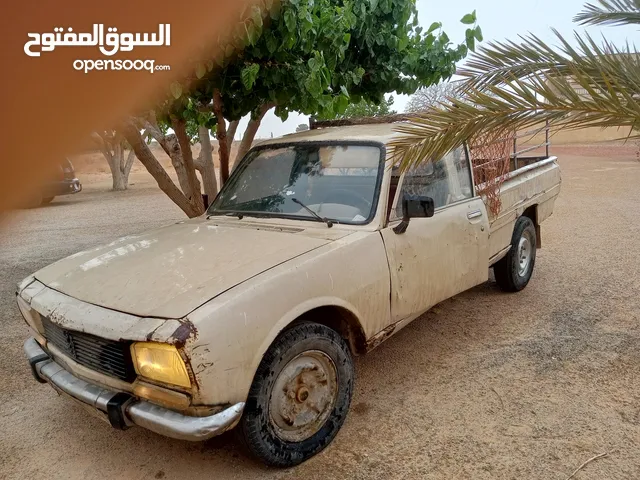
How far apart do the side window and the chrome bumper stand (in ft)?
5.97

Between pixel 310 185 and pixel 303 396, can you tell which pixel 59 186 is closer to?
pixel 310 185

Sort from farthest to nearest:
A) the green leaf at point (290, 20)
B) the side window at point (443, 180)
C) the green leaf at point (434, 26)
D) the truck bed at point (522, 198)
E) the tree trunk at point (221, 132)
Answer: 1. the green leaf at point (434, 26)
2. the tree trunk at point (221, 132)
3. the truck bed at point (522, 198)
4. the green leaf at point (290, 20)
5. the side window at point (443, 180)

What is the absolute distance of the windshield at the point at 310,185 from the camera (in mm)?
3326

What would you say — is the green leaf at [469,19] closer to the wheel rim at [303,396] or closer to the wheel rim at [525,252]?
the wheel rim at [525,252]

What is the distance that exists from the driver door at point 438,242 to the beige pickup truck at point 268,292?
14 millimetres

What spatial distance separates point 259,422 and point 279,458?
274 mm

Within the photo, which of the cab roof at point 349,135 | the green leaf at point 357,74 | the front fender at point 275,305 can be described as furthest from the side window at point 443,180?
the green leaf at point 357,74

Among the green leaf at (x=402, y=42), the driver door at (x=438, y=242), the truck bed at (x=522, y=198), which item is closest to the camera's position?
the driver door at (x=438, y=242)

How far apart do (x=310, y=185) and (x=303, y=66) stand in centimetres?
164

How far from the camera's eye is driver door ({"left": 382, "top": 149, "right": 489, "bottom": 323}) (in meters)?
3.26

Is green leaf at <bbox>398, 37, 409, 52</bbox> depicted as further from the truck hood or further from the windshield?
the truck hood

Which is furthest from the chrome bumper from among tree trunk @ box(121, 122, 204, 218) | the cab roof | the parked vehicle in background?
the parked vehicle in background

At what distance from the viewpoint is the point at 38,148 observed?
4.73 metres

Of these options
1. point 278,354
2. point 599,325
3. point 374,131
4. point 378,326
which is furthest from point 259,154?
point 599,325
